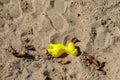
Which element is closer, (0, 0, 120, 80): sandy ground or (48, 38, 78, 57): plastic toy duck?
(0, 0, 120, 80): sandy ground

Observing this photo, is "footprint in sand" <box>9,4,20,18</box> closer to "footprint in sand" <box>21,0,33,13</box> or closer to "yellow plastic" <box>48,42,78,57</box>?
"footprint in sand" <box>21,0,33,13</box>

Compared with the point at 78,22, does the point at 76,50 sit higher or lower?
lower

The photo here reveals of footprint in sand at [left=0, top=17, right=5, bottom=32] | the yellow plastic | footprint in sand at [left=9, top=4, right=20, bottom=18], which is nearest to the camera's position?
the yellow plastic

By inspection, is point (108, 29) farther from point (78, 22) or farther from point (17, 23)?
point (17, 23)

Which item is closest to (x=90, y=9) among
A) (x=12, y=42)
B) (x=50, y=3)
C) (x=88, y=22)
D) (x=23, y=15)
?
(x=88, y=22)

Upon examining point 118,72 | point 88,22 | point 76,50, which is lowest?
point 118,72

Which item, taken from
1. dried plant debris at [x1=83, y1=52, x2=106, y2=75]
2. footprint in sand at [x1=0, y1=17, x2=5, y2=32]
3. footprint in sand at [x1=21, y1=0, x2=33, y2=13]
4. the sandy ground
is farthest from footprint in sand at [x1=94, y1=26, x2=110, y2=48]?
footprint in sand at [x1=0, y1=17, x2=5, y2=32]

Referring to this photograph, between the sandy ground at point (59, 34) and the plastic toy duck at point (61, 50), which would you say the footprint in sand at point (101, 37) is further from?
the plastic toy duck at point (61, 50)

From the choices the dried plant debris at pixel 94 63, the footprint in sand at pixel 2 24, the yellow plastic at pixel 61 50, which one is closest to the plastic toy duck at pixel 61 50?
the yellow plastic at pixel 61 50
